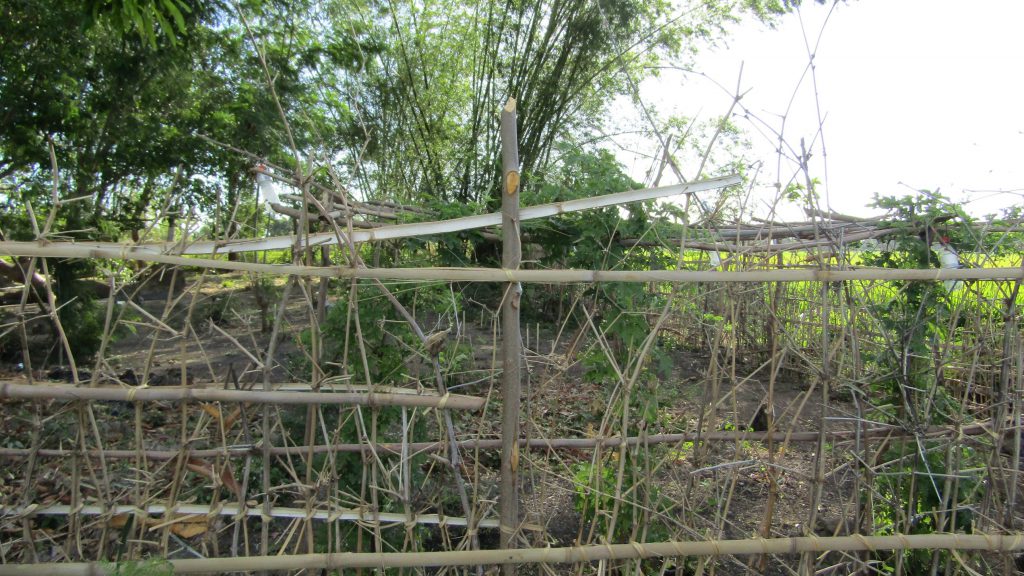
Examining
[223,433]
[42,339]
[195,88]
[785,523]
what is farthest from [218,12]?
[785,523]

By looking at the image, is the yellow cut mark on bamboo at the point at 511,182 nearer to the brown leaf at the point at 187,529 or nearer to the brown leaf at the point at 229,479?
the brown leaf at the point at 229,479

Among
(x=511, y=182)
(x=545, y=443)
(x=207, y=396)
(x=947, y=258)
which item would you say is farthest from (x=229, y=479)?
(x=947, y=258)

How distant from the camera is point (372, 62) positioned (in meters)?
9.36

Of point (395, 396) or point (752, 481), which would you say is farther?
point (752, 481)

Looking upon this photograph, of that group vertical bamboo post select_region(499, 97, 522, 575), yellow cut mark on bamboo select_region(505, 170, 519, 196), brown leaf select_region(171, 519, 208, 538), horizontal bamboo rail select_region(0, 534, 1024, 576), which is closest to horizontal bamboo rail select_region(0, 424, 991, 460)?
vertical bamboo post select_region(499, 97, 522, 575)

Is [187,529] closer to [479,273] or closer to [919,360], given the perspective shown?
[479,273]

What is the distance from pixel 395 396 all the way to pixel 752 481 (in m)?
2.76

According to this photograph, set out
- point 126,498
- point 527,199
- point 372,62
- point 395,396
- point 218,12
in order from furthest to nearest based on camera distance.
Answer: point 372,62 < point 218,12 < point 527,199 < point 126,498 < point 395,396

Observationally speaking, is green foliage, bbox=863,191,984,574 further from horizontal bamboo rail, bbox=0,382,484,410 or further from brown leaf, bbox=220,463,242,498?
brown leaf, bbox=220,463,242,498

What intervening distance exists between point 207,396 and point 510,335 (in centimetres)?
88

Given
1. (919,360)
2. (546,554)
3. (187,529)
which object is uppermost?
(919,360)

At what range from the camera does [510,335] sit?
6.31 feet

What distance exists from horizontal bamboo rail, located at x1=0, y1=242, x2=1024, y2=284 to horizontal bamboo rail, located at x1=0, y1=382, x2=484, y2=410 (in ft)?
1.15

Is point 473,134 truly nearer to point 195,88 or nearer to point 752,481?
point 195,88
